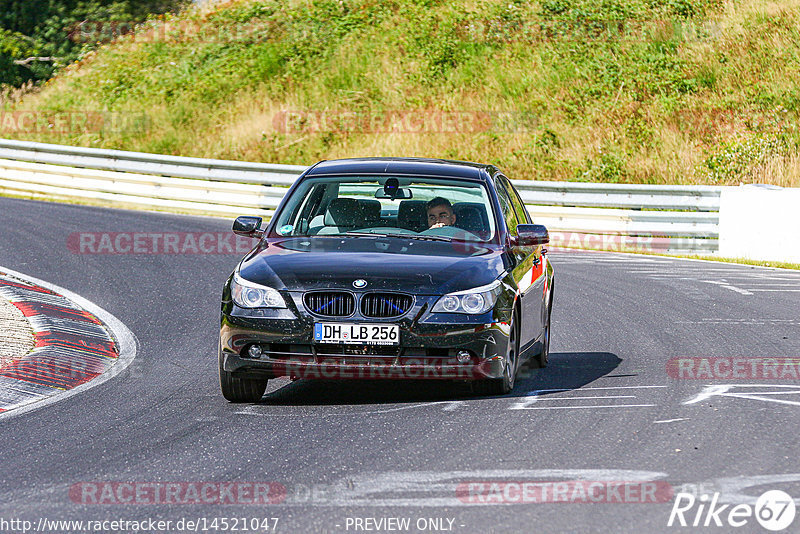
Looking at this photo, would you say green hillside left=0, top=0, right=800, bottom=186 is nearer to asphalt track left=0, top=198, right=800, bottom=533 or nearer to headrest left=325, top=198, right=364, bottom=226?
asphalt track left=0, top=198, right=800, bottom=533

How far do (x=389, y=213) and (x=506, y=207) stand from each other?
1.01 metres

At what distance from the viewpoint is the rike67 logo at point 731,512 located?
17.1 ft

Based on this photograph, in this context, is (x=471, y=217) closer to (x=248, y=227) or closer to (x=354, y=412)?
(x=248, y=227)

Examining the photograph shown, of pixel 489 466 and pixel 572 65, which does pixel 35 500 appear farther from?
pixel 572 65

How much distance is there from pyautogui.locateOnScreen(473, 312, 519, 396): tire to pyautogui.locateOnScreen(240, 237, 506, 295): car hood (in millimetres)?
430

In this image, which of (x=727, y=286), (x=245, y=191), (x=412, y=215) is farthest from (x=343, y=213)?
(x=245, y=191)

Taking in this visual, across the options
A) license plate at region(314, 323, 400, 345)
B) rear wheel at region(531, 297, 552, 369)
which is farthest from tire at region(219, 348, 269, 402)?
rear wheel at region(531, 297, 552, 369)

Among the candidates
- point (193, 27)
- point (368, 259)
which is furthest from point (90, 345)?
point (193, 27)

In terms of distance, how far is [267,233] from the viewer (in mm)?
9062

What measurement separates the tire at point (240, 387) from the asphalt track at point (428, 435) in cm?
10

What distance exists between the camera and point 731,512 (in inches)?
212

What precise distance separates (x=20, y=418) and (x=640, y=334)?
6.03 m

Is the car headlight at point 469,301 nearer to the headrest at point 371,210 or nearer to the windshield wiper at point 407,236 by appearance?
the windshield wiper at point 407,236

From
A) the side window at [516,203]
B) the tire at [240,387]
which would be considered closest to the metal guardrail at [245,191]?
the side window at [516,203]
